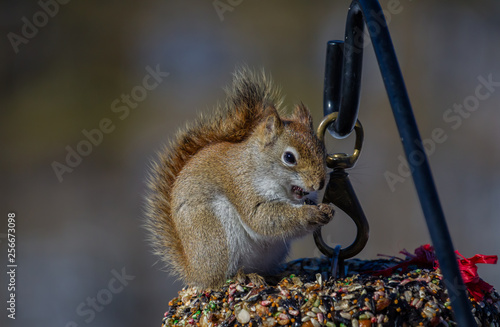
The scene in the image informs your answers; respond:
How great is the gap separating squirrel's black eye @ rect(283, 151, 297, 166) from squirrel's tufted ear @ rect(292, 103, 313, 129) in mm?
107

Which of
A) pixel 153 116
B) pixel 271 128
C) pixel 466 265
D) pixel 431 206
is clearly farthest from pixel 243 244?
pixel 153 116

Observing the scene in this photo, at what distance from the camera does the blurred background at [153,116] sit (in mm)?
2861

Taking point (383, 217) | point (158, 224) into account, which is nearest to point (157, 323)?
point (383, 217)

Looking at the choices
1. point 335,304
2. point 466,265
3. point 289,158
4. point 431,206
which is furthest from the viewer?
point 289,158

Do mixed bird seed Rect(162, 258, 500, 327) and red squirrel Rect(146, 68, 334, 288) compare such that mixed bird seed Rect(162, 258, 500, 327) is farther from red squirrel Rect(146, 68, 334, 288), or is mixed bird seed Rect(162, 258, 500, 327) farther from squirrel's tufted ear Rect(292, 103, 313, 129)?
squirrel's tufted ear Rect(292, 103, 313, 129)

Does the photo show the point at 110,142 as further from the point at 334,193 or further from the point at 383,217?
the point at 334,193

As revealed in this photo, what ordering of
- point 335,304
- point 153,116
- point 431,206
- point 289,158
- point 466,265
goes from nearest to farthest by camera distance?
1. point 431,206
2. point 335,304
3. point 466,265
4. point 289,158
5. point 153,116

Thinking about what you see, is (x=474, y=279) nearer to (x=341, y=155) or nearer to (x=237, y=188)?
(x=341, y=155)

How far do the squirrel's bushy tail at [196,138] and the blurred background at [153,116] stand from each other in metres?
1.34

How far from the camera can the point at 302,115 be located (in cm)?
144

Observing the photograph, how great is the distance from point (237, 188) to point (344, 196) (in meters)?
0.29

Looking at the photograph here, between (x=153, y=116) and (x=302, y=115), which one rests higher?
(x=153, y=116)

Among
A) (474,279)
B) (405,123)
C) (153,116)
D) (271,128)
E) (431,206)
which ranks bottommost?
(474,279)

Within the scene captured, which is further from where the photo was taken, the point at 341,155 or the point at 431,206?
the point at 341,155
